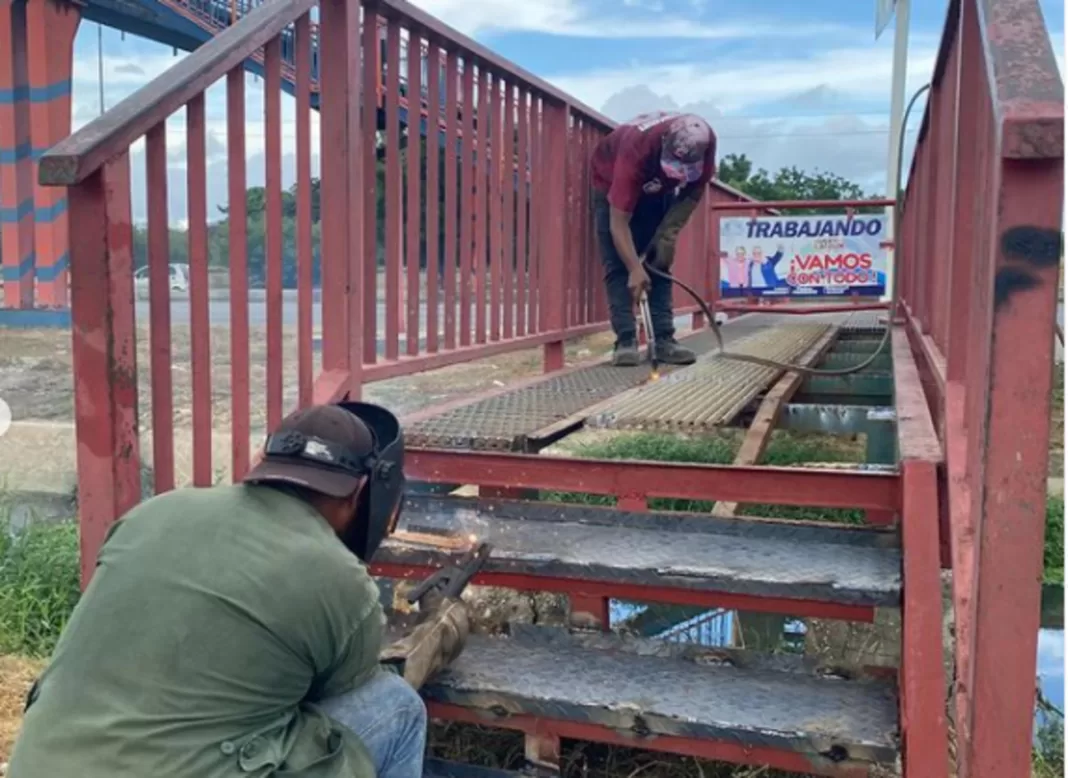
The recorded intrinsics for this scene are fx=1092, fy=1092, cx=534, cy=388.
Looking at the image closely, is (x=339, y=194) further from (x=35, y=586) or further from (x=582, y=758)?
(x=35, y=586)

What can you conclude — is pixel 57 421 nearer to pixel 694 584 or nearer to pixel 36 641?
pixel 36 641

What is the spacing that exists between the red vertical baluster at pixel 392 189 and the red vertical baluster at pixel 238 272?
90 cm

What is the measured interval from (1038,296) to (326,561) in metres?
1.28

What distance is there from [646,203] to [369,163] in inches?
97.1

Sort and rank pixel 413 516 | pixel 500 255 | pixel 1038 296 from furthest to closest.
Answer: pixel 500 255 < pixel 413 516 < pixel 1038 296

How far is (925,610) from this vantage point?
7.85 feet

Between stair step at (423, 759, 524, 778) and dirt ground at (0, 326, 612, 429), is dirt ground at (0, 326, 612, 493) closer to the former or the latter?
dirt ground at (0, 326, 612, 429)

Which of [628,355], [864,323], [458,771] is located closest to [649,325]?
[628,355]

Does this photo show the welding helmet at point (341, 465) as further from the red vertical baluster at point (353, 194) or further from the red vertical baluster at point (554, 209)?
the red vertical baluster at point (554, 209)

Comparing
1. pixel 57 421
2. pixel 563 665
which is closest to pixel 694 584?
pixel 563 665

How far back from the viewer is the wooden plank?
4.02 meters

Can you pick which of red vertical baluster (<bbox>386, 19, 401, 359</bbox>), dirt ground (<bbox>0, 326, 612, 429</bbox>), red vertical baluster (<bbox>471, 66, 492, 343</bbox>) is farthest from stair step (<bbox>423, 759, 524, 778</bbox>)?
dirt ground (<bbox>0, 326, 612, 429</bbox>)

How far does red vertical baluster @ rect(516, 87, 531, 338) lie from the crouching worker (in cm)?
312

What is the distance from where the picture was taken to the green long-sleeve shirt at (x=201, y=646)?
1.82 metres
